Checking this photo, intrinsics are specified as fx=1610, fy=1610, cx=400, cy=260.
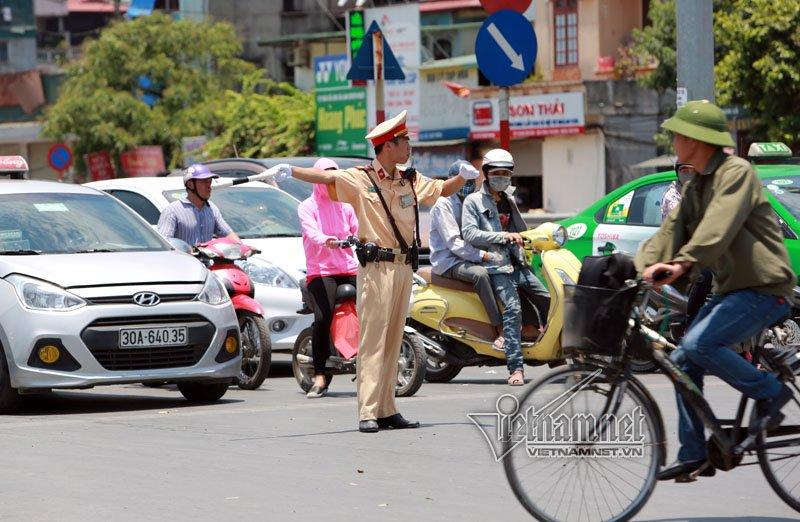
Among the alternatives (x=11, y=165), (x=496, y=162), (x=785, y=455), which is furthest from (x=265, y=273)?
(x=785, y=455)

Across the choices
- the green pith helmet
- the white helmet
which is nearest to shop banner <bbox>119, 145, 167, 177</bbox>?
the white helmet

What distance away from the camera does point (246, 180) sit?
1039 cm

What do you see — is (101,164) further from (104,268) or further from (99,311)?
(99,311)

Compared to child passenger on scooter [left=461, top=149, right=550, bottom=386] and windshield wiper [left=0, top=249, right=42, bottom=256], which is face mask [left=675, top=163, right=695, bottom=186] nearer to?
child passenger on scooter [left=461, top=149, right=550, bottom=386]

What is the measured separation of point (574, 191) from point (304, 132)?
9.85 metres

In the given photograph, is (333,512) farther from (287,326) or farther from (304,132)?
(304,132)

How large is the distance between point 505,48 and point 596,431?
8.17m

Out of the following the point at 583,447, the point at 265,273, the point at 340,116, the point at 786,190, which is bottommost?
the point at 340,116

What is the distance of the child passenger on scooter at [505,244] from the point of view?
12359mm

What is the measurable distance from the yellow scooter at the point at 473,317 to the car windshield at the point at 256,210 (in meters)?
2.29

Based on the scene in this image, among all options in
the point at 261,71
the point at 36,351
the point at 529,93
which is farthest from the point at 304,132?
the point at 36,351

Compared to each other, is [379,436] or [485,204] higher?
[485,204]

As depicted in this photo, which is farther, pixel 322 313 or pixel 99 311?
pixel 322 313

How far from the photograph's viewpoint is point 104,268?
1098 centimetres
